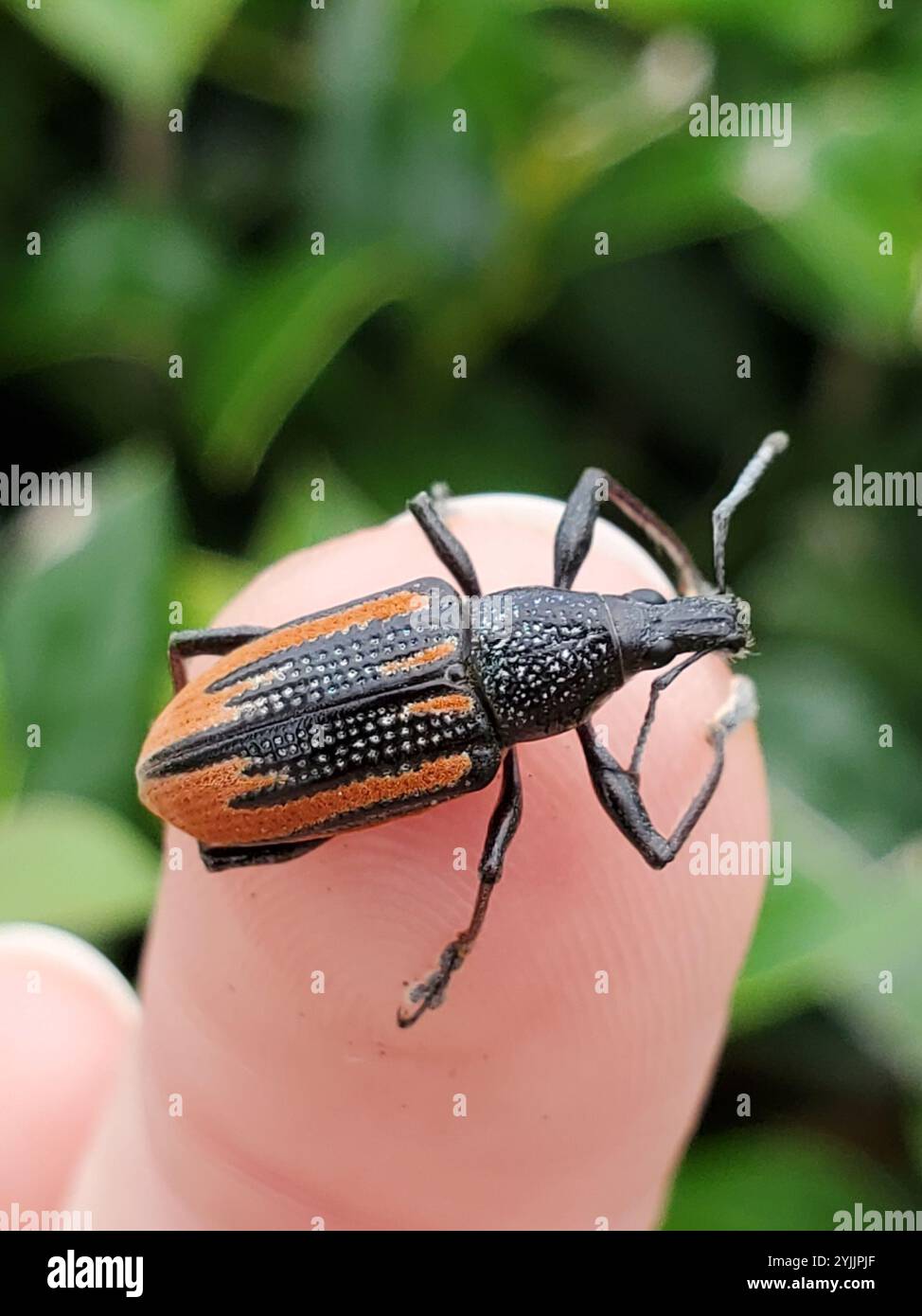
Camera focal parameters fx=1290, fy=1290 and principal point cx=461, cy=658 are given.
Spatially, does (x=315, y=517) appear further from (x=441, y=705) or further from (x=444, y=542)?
(x=441, y=705)

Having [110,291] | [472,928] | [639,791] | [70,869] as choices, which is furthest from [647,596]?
[110,291]

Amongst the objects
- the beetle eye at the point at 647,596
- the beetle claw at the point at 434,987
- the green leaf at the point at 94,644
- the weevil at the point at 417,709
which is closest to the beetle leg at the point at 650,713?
the weevil at the point at 417,709

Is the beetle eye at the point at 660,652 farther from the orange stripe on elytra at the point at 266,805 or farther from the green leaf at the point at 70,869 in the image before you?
the green leaf at the point at 70,869

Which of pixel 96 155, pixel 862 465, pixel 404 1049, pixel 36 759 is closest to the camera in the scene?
pixel 404 1049

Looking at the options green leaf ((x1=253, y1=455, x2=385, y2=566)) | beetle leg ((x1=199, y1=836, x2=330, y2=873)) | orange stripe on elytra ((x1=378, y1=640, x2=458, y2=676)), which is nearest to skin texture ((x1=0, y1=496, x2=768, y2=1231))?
beetle leg ((x1=199, y1=836, x2=330, y2=873))
